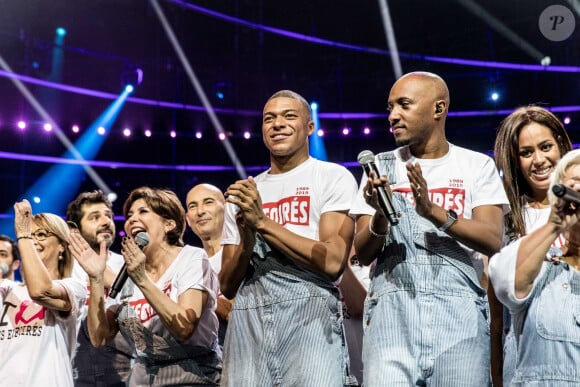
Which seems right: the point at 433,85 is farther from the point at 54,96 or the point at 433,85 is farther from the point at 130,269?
the point at 54,96

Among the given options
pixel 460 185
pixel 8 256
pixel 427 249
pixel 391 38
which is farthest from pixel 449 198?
pixel 391 38

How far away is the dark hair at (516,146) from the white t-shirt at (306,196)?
613 millimetres

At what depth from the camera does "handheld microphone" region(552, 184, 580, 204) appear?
6.73 ft

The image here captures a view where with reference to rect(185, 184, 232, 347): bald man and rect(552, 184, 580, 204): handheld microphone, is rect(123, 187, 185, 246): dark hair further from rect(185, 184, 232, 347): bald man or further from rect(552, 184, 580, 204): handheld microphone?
rect(552, 184, 580, 204): handheld microphone

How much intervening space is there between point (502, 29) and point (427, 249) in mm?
8756

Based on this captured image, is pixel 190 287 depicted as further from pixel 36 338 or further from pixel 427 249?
pixel 427 249

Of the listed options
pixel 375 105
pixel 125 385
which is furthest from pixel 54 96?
pixel 125 385

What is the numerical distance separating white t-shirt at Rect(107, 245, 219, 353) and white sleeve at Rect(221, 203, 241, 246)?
47 centimetres

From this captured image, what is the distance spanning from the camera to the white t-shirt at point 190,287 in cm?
367

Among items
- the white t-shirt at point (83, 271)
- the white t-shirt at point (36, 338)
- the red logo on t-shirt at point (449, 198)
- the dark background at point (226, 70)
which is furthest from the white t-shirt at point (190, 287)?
the dark background at point (226, 70)

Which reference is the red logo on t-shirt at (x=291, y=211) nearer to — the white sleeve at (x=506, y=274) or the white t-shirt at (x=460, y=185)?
the white t-shirt at (x=460, y=185)

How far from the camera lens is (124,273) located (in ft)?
11.3

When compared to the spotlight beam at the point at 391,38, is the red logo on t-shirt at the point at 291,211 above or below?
below

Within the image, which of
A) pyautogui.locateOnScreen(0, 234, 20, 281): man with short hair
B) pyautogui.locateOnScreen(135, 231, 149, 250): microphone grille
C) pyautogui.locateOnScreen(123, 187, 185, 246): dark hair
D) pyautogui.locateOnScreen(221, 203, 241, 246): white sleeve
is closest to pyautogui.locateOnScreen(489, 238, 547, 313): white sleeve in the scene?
pyautogui.locateOnScreen(221, 203, 241, 246): white sleeve
